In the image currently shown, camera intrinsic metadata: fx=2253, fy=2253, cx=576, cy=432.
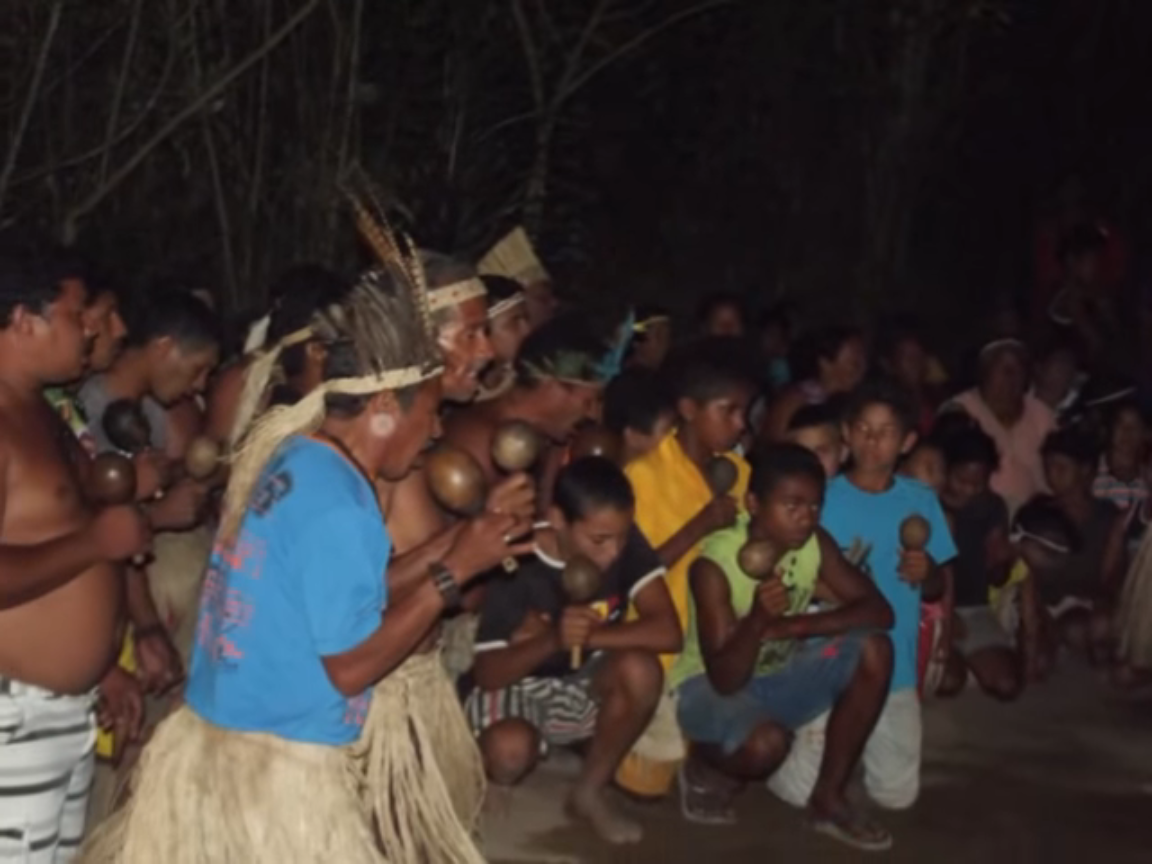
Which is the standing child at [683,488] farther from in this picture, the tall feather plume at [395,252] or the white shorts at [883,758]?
the tall feather plume at [395,252]

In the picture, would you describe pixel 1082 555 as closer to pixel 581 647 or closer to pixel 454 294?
pixel 581 647

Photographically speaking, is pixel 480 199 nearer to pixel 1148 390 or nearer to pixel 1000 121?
pixel 1148 390

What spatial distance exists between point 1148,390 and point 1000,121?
483 cm

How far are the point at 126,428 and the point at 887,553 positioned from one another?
216 centimetres

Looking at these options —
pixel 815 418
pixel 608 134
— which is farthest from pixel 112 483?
pixel 608 134

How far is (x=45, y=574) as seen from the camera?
4105mm

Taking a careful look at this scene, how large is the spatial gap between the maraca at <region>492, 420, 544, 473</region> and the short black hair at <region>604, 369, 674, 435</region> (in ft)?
5.15

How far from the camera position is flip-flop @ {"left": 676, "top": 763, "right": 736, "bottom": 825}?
602cm

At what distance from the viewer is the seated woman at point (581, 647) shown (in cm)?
559

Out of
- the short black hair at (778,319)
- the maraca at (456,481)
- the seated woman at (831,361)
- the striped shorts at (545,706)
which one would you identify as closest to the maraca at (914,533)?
the striped shorts at (545,706)

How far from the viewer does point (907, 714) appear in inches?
243

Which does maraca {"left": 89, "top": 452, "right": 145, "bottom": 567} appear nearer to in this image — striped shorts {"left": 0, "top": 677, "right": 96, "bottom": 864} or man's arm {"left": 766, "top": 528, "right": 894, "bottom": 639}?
striped shorts {"left": 0, "top": 677, "right": 96, "bottom": 864}

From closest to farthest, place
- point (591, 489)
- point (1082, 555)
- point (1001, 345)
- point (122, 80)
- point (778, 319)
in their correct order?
point (591, 489) → point (122, 80) → point (1001, 345) → point (1082, 555) → point (778, 319)

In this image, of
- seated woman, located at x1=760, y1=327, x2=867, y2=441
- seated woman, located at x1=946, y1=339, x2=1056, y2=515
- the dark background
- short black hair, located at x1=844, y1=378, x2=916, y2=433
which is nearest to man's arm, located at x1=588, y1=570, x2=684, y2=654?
short black hair, located at x1=844, y1=378, x2=916, y2=433
